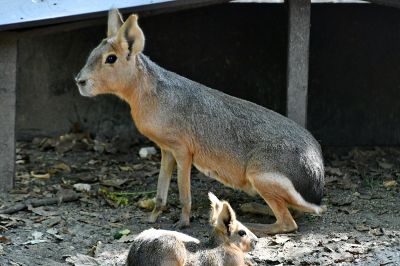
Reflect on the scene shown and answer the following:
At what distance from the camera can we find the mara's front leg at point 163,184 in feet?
25.4

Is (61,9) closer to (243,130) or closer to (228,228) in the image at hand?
(243,130)

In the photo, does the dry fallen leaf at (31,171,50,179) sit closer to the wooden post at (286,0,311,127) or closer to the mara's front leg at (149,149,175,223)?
the mara's front leg at (149,149,175,223)

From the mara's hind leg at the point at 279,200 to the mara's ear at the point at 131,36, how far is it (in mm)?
1400

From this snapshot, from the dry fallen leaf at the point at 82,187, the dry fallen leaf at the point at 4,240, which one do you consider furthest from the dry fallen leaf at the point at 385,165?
the dry fallen leaf at the point at 4,240

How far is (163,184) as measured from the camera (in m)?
7.82

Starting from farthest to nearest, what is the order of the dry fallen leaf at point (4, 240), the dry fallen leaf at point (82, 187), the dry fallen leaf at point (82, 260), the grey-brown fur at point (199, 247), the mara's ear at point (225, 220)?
the dry fallen leaf at point (82, 187) → the dry fallen leaf at point (4, 240) → the dry fallen leaf at point (82, 260) → the mara's ear at point (225, 220) → the grey-brown fur at point (199, 247)

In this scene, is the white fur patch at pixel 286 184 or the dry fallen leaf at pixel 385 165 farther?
the dry fallen leaf at pixel 385 165

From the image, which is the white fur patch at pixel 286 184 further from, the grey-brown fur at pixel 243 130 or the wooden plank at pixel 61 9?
the wooden plank at pixel 61 9

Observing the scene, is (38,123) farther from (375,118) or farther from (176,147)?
(375,118)

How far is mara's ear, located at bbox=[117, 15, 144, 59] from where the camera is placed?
7297 millimetres

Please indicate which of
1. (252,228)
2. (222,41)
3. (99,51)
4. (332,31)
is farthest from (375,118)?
(99,51)

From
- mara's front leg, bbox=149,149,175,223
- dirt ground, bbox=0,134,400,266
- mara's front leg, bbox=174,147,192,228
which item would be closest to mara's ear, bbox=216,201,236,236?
dirt ground, bbox=0,134,400,266

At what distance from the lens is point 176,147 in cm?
757

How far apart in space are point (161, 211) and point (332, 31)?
9.52 feet
